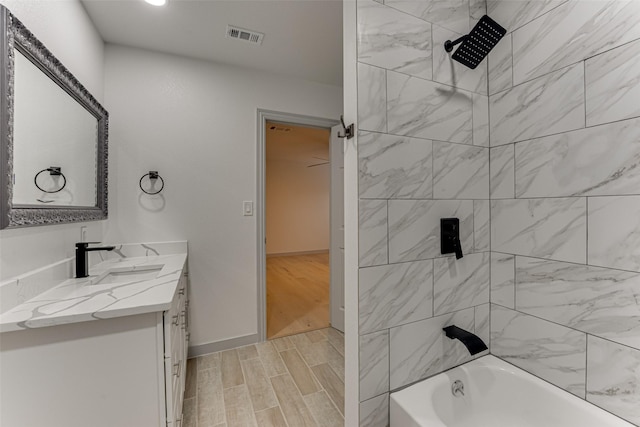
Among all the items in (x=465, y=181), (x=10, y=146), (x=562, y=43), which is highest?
(x=562, y=43)

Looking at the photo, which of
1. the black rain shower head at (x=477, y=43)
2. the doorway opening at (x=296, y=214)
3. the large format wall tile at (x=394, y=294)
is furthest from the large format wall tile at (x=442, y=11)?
the doorway opening at (x=296, y=214)

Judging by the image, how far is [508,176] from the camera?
1.37 m

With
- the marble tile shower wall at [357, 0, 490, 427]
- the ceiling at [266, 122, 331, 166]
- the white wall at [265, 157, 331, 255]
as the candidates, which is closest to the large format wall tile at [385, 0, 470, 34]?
the marble tile shower wall at [357, 0, 490, 427]

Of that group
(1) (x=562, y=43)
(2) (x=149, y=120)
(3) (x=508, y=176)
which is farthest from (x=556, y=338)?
(2) (x=149, y=120)

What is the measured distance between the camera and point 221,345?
232cm

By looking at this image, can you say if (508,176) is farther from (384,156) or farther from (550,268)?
(384,156)

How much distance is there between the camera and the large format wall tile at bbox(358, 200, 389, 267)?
3.63 feet

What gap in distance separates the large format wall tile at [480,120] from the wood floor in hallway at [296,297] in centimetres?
225

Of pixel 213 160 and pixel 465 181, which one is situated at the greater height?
pixel 213 160

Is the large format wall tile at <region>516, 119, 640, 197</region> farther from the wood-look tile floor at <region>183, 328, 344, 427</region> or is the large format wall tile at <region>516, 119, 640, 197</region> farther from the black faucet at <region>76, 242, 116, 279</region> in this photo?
the black faucet at <region>76, 242, 116, 279</region>

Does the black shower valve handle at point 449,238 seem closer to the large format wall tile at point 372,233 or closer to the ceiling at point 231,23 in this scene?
the large format wall tile at point 372,233

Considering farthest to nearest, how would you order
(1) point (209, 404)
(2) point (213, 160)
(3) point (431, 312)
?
1. (2) point (213, 160)
2. (1) point (209, 404)
3. (3) point (431, 312)

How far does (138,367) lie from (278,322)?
6.15 ft

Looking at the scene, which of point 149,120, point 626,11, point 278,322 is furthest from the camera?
point 278,322
